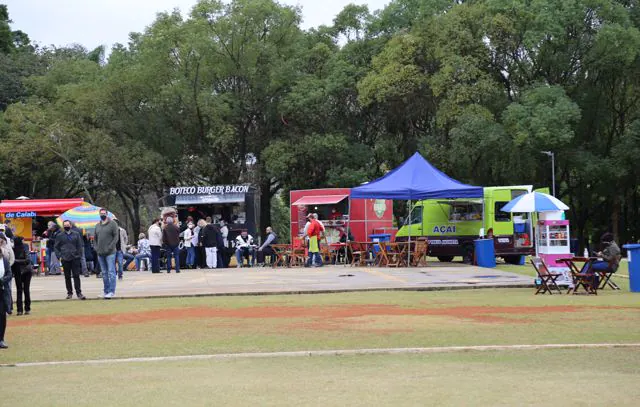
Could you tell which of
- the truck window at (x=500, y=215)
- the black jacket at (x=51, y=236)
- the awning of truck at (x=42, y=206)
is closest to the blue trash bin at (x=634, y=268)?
the truck window at (x=500, y=215)

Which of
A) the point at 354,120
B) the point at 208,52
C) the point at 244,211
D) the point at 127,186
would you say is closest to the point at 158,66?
the point at 208,52

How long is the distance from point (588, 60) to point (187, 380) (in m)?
44.8

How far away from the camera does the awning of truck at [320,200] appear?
1483 inches

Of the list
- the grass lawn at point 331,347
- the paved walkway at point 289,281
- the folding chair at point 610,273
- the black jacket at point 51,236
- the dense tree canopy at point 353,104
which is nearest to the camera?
the grass lawn at point 331,347

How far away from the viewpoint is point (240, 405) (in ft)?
29.1

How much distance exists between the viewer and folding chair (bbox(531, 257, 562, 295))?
22.3 meters

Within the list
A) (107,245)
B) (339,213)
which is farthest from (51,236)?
(339,213)

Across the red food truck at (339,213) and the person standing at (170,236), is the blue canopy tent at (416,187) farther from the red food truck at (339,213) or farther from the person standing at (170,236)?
the person standing at (170,236)

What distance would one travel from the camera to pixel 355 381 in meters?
10.1

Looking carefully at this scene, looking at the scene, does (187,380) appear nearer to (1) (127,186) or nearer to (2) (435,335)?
(2) (435,335)

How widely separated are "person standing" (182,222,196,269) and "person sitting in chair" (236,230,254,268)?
1.67m

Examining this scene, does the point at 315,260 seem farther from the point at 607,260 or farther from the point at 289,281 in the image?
the point at 607,260

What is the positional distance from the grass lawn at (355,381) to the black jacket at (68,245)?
10.5m

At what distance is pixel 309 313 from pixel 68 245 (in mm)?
6727
